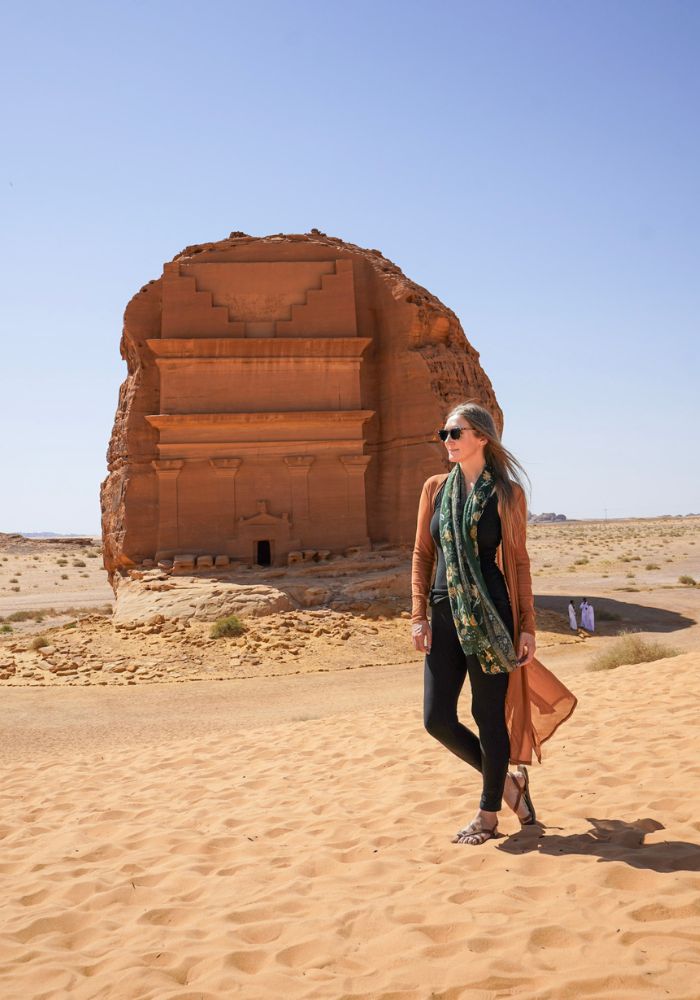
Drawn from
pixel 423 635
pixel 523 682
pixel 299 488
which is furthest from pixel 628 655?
pixel 299 488

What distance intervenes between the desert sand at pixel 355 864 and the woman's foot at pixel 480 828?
3.1 inches

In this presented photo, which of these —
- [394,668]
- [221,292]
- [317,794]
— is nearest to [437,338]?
[221,292]

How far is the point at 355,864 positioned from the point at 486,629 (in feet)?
4.87

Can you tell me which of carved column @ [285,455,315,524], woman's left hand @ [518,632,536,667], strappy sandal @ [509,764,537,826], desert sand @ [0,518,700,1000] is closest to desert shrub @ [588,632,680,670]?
desert sand @ [0,518,700,1000]

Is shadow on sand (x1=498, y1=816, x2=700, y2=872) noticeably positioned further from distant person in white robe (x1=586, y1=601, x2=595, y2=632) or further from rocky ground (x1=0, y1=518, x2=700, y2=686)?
distant person in white robe (x1=586, y1=601, x2=595, y2=632)

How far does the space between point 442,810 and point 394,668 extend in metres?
10.6

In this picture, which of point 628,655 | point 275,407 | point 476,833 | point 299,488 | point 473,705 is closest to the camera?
point 476,833

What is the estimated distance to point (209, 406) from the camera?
71.7 ft

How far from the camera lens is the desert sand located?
299 centimetres

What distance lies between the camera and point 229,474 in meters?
21.5

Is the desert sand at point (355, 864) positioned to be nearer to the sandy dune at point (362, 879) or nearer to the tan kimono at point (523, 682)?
the sandy dune at point (362, 879)

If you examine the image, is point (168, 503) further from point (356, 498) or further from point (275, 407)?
point (356, 498)

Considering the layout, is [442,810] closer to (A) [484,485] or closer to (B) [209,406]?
(A) [484,485]

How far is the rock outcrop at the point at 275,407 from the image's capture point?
21.5 meters
